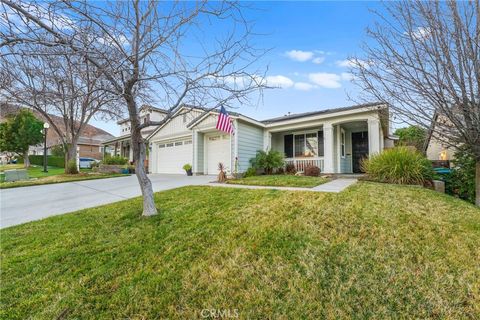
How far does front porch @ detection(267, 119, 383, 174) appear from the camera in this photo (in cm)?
1047

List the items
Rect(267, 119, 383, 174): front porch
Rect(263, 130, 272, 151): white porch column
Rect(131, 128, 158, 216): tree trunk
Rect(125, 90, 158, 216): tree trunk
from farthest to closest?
Rect(263, 130, 272, 151): white porch column
Rect(267, 119, 383, 174): front porch
Rect(131, 128, 158, 216): tree trunk
Rect(125, 90, 158, 216): tree trunk

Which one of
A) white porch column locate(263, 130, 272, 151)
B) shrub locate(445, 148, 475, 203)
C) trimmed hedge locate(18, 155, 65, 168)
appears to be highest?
white porch column locate(263, 130, 272, 151)

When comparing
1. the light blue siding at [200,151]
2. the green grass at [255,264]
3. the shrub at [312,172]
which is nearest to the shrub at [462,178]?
the green grass at [255,264]

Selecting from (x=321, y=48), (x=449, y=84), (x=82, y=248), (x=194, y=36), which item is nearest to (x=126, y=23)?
(x=194, y=36)

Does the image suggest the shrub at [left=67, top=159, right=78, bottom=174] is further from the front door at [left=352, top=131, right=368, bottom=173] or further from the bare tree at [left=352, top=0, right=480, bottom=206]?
the front door at [left=352, top=131, right=368, bottom=173]

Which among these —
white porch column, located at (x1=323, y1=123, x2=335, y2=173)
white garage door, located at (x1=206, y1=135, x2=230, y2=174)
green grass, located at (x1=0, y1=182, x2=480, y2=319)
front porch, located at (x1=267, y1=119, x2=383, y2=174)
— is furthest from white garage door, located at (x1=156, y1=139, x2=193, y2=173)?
green grass, located at (x1=0, y1=182, x2=480, y2=319)

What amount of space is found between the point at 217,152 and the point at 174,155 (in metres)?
4.04

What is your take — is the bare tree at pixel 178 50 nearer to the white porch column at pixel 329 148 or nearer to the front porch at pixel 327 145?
the white porch column at pixel 329 148

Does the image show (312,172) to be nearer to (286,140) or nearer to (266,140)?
(286,140)

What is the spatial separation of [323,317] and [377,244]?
1522mm

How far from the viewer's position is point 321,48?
6.37m

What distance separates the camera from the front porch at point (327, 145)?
10.5 metres

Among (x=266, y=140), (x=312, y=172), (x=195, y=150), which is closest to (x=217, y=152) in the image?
(x=195, y=150)

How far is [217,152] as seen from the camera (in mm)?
→ 12375
